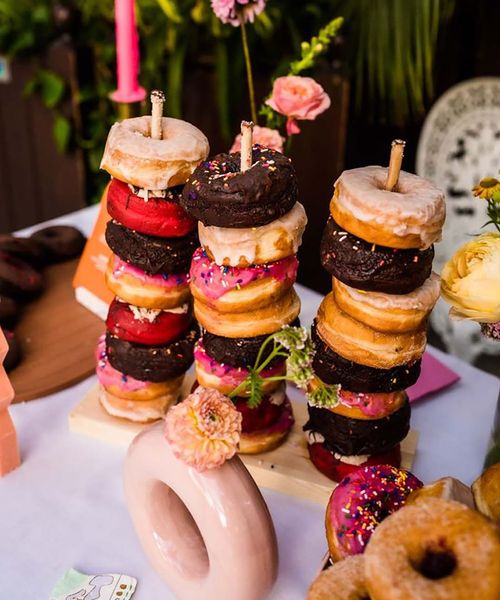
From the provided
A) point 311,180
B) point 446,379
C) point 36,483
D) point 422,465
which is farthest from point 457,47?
point 36,483

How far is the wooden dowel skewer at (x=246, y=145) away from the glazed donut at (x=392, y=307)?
17 cm

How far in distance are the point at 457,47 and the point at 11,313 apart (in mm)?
1644

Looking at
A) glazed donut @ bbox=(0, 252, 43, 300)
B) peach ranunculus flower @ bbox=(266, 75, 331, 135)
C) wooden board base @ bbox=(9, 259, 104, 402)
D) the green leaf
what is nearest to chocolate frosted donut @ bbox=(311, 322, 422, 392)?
peach ranunculus flower @ bbox=(266, 75, 331, 135)

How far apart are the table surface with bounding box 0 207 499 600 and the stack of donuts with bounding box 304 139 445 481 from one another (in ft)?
0.35

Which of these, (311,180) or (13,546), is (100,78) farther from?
(13,546)

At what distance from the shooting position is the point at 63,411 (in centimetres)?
103

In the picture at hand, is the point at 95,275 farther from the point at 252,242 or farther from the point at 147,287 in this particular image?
the point at 252,242

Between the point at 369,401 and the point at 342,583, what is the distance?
0.90 feet

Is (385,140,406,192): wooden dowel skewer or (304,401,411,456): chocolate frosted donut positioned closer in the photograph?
(385,140,406,192): wooden dowel skewer

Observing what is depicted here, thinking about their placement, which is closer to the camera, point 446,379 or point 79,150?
point 446,379

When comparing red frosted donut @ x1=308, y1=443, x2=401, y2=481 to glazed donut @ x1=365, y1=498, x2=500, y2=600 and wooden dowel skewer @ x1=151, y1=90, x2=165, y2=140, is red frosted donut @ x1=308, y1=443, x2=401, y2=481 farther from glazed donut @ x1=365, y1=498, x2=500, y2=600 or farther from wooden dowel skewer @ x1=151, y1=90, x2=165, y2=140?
wooden dowel skewer @ x1=151, y1=90, x2=165, y2=140

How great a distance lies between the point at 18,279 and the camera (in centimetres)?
120

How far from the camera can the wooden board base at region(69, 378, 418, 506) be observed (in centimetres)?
90

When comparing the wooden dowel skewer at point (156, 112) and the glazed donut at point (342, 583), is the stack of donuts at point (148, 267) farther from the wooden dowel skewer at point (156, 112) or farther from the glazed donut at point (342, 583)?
the glazed donut at point (342, 583)
